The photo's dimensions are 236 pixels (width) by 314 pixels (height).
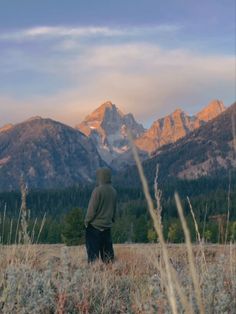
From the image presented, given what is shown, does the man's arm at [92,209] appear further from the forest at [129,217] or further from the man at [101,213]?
the forest at [129,217]

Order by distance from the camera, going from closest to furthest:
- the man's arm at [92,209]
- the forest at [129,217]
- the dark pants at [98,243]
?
the forest at [129,217] → the dark pants at [98,243] → the man's arm at [92,209]

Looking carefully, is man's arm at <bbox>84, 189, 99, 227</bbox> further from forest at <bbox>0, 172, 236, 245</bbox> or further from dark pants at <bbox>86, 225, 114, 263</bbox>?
forest at <bbox>0, 172, 236, 245</bbox>

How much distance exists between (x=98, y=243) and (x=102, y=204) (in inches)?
27.5

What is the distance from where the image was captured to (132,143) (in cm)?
144

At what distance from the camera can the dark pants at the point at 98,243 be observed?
10.2 meters

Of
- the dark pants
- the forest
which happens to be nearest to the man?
the dark pants

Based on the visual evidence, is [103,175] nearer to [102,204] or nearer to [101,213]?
[102,204]

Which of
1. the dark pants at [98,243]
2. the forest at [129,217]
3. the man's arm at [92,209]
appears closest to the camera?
the forest at [129,217]

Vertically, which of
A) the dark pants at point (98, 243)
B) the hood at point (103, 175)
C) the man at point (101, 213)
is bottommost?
the dark pants at point (98, 243)

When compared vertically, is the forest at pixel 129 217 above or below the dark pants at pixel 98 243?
above

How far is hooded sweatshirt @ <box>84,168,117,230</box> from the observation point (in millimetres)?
10320

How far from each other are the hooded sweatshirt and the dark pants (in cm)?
10

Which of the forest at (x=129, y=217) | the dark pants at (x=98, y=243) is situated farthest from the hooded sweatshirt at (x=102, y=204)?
the forest at (x=129, y=217)

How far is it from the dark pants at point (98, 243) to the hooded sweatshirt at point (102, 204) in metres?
0.10
